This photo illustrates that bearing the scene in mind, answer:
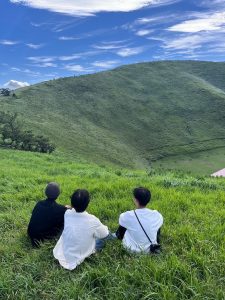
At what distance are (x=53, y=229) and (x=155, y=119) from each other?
99.7m

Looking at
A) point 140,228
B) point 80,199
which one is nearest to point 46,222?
point 80,199

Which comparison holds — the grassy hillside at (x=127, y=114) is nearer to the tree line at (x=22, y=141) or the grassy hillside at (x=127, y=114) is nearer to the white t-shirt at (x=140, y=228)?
the tree line at (x=22, y=141)

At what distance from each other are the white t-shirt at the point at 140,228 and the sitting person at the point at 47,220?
1.50 metres

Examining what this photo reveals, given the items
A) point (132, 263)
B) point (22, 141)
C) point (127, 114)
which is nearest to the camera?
point (132, 263)

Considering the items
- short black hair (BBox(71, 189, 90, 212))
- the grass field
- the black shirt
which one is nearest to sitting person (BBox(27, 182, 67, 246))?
the black shirt

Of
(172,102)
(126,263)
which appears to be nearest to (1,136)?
(126,263)

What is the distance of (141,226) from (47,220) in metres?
2.13

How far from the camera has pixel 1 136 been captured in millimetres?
45000

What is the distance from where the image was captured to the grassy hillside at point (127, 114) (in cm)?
7544

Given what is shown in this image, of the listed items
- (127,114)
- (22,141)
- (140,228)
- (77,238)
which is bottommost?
(127,114)

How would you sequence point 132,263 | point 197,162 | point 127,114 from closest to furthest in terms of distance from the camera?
point 132,263 → point 197,162 → point 127,114

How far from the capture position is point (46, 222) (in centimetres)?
773

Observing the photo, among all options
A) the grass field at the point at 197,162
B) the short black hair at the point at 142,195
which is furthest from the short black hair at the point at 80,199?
the grass field at the point at 197,162

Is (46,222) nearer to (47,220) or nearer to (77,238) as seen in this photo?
(47,220)
